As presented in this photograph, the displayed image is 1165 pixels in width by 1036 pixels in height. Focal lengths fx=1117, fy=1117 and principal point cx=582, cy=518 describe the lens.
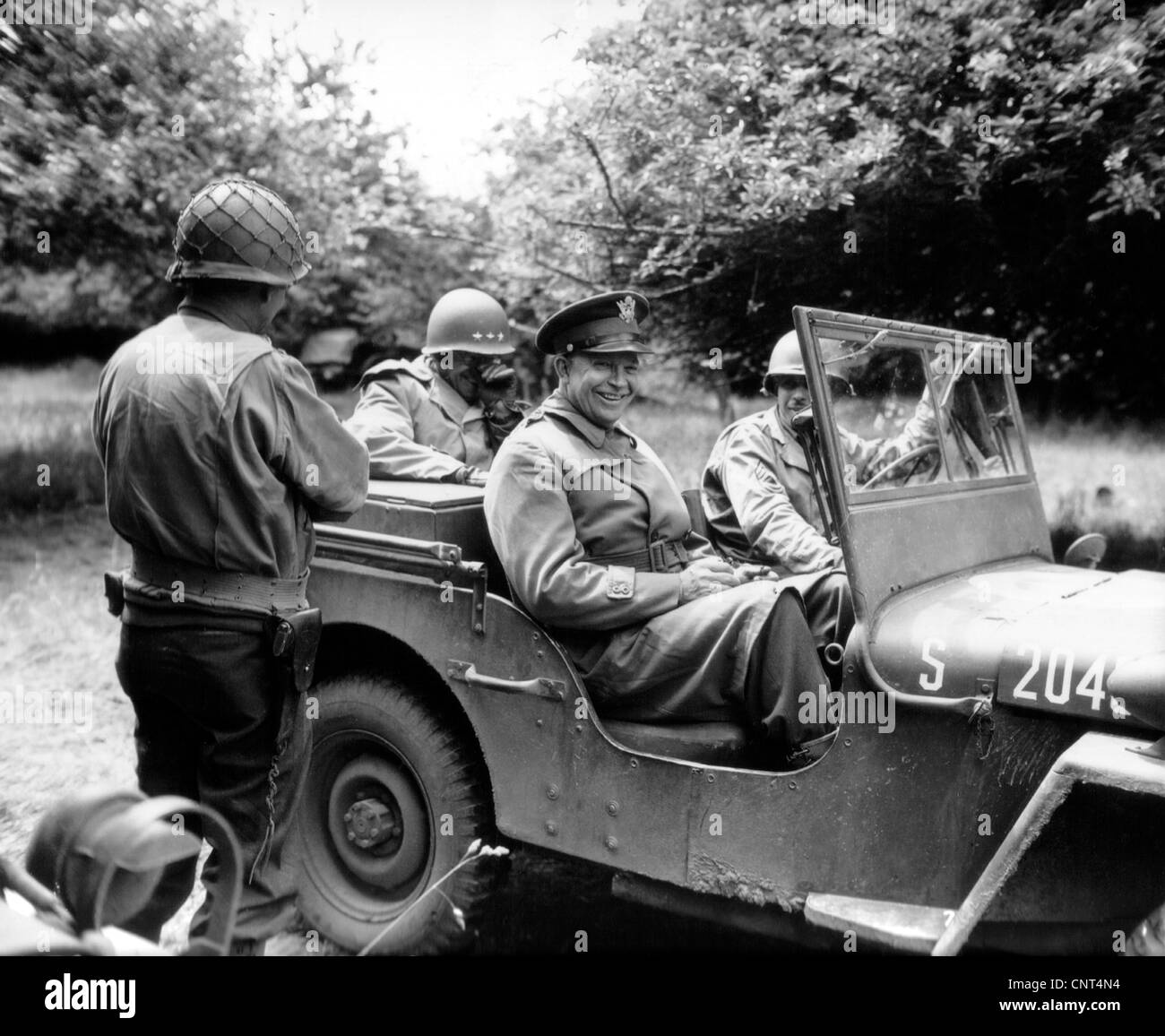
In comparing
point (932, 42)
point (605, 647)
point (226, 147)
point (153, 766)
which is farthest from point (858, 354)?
point (226, 147)

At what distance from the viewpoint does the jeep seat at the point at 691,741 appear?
2861mm

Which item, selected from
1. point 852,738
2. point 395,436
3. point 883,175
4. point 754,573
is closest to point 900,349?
point 754,573

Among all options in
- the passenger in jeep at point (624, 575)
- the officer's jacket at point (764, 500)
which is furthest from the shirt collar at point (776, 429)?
the passenger in jeep at point (624, 575)

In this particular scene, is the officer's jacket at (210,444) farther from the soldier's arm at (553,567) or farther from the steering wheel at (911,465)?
the steering wheel at (911,465)

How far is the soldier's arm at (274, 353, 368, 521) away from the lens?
2.52 meters

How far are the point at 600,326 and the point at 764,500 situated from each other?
1057mm

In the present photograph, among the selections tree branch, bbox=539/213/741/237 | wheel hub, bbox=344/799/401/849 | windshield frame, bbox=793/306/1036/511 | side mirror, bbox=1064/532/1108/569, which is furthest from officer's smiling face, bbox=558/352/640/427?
tree branch, bbox=539/213/741/237

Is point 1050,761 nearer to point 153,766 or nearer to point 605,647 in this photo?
point 605,647

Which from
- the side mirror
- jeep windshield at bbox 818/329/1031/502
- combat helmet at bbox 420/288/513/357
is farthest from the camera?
combat helmet at bbox 420/288/513/357

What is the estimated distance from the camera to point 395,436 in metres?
4.14

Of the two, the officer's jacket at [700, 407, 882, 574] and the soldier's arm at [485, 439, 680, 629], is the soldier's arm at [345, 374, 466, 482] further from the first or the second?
the officer's jacket at [700, 407, 882, 574]

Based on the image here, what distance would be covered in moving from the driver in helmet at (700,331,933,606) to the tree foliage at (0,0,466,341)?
2076 millimetres
